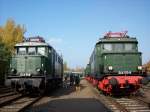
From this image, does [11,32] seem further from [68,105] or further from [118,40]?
[68,105]

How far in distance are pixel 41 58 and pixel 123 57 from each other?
16.2 ft

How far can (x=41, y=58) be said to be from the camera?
17516 mm

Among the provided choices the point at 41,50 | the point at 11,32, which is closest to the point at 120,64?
the point at 41,50

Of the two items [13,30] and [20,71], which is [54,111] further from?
[13,30]

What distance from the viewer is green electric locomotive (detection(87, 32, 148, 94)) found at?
51.0 ft

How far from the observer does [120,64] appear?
16422 millimetres

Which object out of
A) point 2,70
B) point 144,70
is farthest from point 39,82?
point 2,70

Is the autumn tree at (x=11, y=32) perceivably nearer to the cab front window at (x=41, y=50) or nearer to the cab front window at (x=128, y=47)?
the cab front window at (x=41, y=50)

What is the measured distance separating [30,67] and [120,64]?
5430 mm

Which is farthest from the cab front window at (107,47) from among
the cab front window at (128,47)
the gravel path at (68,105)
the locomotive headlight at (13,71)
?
the locomotive headlight at (13,71)

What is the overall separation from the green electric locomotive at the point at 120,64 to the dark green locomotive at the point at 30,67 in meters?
3.47

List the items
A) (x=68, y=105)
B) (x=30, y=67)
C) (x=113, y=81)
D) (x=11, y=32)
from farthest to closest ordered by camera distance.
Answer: (x=11, y=32)
(x=30, y=67)
(x=113, y=81)
(x=68, y=105)

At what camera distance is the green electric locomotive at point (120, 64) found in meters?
15.6

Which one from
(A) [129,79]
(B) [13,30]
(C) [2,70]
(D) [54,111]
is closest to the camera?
(D) [54,111]
